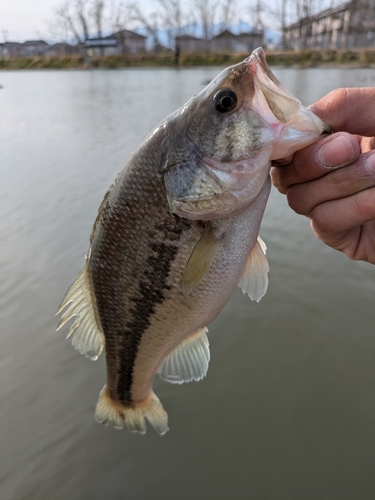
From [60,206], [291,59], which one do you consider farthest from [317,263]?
[291,59]

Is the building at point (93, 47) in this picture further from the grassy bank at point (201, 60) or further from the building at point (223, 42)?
the grassy bank at point (201, 60)

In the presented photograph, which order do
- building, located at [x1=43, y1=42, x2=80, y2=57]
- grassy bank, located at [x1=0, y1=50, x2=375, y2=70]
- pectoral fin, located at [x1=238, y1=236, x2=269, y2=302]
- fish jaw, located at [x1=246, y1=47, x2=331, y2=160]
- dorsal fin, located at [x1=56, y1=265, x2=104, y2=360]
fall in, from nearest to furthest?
fish jaw, located at [x1=246, y1=47, x2=331, y2=160] → pectoral fin, located at [x1=238, y1=236, x2=269, y2=302] → dorsal fin, located at [x1=56, y1=265, x2=104, y2=360] → grassy bank, located at [x1=0, y1=50, x2=375, y2=70] → building, located at [x1=43, y1=42, x2=80, y2=57]

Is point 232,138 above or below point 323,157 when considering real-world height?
above

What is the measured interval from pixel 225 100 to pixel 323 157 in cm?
47

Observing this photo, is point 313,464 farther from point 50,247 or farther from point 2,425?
point 50,247

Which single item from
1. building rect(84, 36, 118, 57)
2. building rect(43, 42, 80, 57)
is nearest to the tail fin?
building rect(43, 42, 80, 57)

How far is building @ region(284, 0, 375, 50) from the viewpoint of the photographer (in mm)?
51625

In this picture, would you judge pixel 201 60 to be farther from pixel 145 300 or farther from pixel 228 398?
pixel 145 300

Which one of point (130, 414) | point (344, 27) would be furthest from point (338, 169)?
point (344, 27)

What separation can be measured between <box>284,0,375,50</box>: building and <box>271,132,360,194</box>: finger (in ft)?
190

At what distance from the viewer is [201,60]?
43.3m

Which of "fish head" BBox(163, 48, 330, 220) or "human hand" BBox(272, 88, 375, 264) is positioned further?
"human hand" BBox(272, 88, 375, 264)

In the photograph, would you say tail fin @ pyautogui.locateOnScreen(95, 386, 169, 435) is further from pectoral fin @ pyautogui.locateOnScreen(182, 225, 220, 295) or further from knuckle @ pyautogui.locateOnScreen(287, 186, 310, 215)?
knuckle @ pyautogui.locateOnScreen(287, 186, 310, 215)

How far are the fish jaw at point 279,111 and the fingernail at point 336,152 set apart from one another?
4.2 inches
